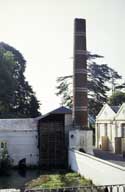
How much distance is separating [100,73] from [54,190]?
40.4 m

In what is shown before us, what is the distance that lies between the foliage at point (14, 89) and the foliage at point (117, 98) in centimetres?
1196

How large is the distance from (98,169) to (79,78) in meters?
14.3

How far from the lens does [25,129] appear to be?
36.9m

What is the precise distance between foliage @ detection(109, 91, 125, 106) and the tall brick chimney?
24.0m

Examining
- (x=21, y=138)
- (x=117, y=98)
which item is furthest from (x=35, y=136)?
(x=117, y=98)

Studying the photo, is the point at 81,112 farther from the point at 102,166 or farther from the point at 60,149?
the point at 102,166

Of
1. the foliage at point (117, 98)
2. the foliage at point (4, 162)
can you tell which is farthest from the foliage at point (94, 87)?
the foliage at point (4, 162)

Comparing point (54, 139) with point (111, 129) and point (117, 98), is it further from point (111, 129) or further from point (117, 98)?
point (117, 98)

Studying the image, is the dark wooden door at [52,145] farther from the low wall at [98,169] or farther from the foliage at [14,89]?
the foliage at [14,89]

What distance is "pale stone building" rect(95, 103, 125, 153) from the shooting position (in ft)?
125

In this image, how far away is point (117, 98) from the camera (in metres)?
60.8

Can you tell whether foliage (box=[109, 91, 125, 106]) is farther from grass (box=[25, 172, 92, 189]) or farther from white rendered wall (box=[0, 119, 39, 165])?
grass (box=[25, 172, 92, 189])

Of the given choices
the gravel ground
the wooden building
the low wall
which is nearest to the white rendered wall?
the wooden building

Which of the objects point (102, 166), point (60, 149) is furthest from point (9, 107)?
point (102, 166)
